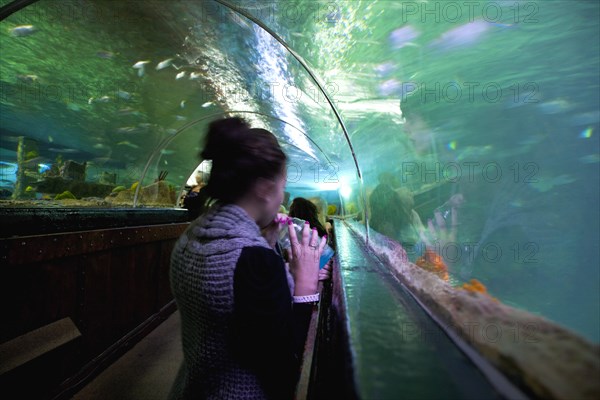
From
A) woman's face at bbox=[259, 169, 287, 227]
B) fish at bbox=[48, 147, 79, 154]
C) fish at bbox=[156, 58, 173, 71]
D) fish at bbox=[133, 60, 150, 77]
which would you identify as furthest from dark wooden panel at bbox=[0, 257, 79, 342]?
fish at bbox=[48, 147, 79, 154]

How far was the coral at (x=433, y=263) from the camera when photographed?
1.90 metres

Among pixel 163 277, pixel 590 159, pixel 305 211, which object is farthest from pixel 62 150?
pixel 590 159

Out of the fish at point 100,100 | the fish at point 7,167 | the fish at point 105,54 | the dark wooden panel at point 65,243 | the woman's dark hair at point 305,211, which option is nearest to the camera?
the dark wooden panel at point 65,243

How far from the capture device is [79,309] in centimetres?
315

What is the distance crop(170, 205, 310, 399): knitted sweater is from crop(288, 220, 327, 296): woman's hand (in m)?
0.18

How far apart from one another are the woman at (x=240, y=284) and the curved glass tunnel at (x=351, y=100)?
0.29 m

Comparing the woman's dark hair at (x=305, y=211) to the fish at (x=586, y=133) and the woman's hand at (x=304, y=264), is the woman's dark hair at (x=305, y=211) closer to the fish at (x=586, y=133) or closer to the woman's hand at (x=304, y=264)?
the woman's hand at (x=304, y=264)

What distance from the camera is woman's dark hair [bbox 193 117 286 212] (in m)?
1.16

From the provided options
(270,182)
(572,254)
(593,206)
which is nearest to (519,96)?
(270,182)

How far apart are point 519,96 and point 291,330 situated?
9.18m

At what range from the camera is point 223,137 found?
119cm

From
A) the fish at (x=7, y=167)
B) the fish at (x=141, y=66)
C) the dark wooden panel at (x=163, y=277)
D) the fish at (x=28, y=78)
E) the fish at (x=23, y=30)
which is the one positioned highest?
the fish at (x=23, y=30)

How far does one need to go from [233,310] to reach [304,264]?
0.43 m

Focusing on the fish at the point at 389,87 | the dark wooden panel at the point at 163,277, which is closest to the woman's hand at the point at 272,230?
the fish at the point at 389,87
